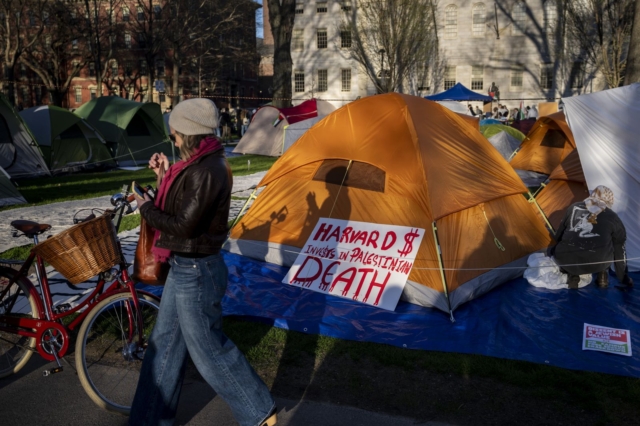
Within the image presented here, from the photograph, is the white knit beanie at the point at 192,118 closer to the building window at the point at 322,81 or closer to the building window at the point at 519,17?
the building window at the point at 519,17

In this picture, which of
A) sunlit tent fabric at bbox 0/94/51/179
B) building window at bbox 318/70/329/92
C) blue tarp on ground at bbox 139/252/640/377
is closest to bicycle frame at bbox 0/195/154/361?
blue tarp on ground at bbox 139/252/640/377

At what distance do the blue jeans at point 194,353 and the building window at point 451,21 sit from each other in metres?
44.0

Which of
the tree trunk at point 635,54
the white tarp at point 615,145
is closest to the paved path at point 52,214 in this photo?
the white tarp at point 615,145

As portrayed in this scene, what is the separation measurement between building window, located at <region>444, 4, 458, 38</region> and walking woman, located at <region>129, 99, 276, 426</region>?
4382 centimetres

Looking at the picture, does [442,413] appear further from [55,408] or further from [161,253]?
[55,408]

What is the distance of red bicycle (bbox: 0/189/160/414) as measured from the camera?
3.88 m

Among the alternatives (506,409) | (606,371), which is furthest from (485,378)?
(606,371)

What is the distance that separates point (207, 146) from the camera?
127 inches

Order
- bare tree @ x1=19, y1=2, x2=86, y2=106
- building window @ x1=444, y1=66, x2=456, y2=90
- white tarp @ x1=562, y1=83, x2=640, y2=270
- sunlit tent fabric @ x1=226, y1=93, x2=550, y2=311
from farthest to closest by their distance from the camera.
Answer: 1. building window @ x1=444, y1=66, x2=456, y2=90
2. bare tree @ x1=19, y1=2, x2=86, y2=106
3. white tarp @ x1=562, y1=83, x2=640, y2=270
4. sunlit tent fabric @ x1=226, y1=93, x2=550, y2=311

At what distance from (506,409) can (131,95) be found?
5455cm

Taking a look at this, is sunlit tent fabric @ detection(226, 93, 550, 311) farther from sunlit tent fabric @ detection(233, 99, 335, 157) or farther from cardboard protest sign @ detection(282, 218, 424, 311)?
sunlit tent fabric @ detection(233, 99, 335, 157)

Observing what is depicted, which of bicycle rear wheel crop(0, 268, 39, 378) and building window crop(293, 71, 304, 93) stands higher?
building window crop(293, 71, 304, 93)

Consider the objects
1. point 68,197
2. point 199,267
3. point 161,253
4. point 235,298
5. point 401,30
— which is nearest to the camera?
point 199,267

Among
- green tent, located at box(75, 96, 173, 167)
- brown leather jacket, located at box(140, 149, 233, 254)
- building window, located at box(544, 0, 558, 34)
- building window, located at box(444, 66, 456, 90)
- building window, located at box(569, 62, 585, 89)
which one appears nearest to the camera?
brown leather jacket, located at box(140, 149, 233, 254)
